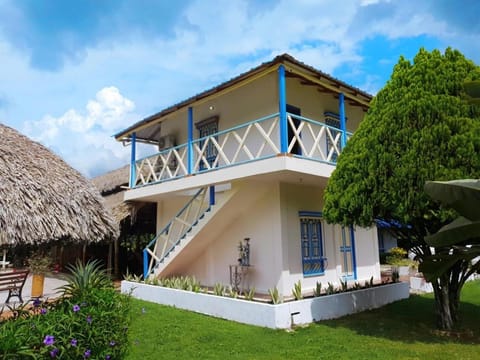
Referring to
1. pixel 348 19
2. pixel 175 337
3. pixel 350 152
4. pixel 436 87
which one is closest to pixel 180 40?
pixel 348 19

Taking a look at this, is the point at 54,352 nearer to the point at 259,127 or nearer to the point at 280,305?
the point at 280,305

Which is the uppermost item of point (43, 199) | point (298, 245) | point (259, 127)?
point (259, 127)

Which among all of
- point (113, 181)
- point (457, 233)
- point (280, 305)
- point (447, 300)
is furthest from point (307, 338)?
point (113, 181)

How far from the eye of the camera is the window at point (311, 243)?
1154cm

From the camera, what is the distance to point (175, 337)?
704cm

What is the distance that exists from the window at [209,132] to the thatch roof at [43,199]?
654 cm

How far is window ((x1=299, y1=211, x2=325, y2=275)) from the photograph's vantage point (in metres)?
11.5

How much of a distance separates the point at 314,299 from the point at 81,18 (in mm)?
8522

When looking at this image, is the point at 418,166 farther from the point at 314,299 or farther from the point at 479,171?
the point at 314,299

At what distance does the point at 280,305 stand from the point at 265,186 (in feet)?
14.2

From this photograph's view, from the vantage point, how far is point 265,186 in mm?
11305

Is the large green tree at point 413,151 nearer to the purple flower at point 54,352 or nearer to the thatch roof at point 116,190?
the purple flower at point 54,352

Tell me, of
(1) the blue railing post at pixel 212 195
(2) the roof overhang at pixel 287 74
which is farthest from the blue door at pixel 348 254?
(1) the blue railing post at pixel 212 195

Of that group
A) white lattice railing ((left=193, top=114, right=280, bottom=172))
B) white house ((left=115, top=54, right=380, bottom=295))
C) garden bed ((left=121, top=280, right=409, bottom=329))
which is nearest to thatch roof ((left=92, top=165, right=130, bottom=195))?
white house ((left=115, top=54, right=380, bottom=295))
